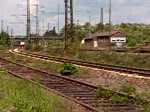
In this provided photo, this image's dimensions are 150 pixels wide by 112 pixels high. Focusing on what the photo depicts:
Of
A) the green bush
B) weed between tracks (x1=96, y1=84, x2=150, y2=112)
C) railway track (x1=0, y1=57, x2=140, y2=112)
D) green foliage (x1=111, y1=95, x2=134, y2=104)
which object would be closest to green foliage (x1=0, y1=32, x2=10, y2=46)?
the green bush

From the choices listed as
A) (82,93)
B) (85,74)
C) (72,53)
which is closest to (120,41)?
(72,53)

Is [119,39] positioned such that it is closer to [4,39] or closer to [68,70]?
[4,39]

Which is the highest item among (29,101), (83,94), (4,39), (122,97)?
(4,39)

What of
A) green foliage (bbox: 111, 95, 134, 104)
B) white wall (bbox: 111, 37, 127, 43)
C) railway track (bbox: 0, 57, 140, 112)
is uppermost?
white wall (bbox: 111, 37, 127, 43)

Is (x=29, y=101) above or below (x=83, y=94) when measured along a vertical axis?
above

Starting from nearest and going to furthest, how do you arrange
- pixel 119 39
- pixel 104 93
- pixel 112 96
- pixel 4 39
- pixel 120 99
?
pixel 120 99 < pixel 112 96 < pixel 104 93 < pixel 119 39 < pixel 4 39

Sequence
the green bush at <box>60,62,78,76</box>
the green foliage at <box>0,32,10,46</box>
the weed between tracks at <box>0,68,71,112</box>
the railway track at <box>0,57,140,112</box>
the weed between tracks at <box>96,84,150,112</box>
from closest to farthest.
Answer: the weed between tracks at <box>0,68,71,112</box>
the railway track at <box>0,57,140,112</box>
the weed between tracks at <box>96,84,150,112</box>
the green bush at <box>60,62,78,76</box>
the green foliage at <box>0,32,10,46</box>

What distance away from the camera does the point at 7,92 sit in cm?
1304

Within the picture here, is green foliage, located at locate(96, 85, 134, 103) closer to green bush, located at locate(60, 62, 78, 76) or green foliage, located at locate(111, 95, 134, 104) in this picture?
green foliage, located at locate(111, 95, 134, 104)

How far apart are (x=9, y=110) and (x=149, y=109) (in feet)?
11.5

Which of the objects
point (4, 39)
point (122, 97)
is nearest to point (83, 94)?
point (122, 97)

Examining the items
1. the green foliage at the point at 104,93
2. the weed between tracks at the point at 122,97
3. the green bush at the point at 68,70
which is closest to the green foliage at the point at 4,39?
the green bush at the point at 68,70

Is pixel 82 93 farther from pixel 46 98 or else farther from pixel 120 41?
pixel 120 41

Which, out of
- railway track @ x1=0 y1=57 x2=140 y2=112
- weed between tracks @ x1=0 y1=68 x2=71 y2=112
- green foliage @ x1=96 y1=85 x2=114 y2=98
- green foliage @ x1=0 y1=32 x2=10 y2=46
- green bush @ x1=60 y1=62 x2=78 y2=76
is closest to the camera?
weed between tracks @ x1=0 y1=68 x2=71 y2=112
